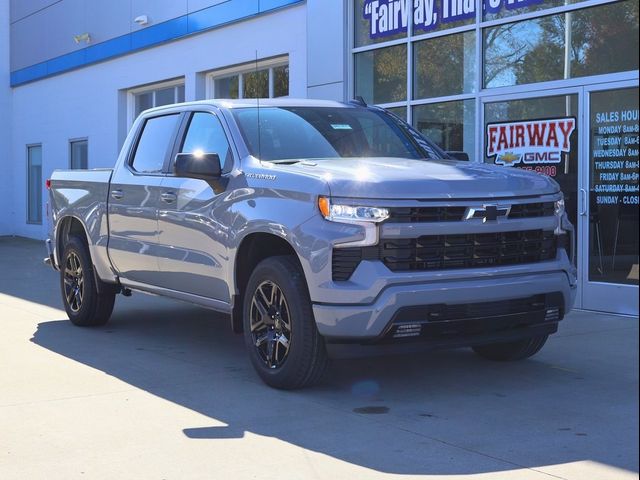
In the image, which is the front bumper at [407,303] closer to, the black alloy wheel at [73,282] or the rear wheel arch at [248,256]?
the rear wheel arch at [248,256]

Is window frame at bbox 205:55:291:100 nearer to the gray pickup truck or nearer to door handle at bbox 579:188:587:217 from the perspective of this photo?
door handle at bbox 579:188:587:217

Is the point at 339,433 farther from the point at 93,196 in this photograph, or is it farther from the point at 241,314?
the point at 93,196

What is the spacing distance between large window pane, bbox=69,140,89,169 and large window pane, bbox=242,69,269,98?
22.7 feet

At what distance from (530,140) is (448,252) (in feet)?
17.7

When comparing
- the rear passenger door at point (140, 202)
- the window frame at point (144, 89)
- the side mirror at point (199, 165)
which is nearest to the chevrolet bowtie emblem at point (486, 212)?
the side mirror at point (199, 165)

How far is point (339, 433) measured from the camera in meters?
4.94

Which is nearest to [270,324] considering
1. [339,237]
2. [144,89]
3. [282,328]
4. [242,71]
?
[282,328]

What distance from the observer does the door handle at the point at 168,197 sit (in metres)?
6.89

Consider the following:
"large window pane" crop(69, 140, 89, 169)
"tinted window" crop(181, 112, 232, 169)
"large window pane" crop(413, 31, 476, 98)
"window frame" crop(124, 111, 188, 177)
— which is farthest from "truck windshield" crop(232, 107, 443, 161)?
"large window pane" crop(69, 140, 89, 169)

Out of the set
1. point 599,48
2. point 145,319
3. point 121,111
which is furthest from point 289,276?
point 121,111

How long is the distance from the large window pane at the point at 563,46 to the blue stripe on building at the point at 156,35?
4421mm

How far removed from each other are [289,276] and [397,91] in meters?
7.64

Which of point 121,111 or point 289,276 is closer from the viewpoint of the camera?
point 289,276

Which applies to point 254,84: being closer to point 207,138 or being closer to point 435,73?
point 435,73
